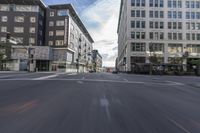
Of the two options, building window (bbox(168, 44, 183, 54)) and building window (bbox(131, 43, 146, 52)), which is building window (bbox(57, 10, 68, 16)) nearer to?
building window (bbox(131, 43, 146, 52))

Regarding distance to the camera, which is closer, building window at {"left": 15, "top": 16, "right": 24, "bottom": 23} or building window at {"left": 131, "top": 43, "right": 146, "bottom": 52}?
building window at {"left": 131, "top": 43, "right": 146, "bottom": 52}

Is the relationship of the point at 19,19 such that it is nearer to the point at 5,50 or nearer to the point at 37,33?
the point at 37,33

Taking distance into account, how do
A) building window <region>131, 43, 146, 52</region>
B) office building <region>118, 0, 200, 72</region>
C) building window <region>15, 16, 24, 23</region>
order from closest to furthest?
1. building window <region>131, 43, 146, 52</region>
2. office building <region>118, 0, 200, 72</region>
3. building window <region>15, 16, 24, 23</region>

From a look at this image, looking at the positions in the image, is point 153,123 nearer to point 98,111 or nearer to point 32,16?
point 98,111

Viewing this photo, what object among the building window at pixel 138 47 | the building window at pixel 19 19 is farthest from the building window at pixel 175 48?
the building window at pixel 19 19

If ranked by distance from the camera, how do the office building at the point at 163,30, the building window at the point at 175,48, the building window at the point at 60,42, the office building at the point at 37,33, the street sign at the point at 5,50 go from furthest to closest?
the building window at the point at 60,42 < the office building at the point at 37,33 < the building window at the point at 175,48 < the office building at the point at 163,30 < the street sign at the point at 5,50

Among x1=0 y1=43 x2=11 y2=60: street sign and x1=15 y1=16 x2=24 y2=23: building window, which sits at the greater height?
x1=15 y1=16 x2=24 y2=23: building window

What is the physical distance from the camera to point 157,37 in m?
67.6

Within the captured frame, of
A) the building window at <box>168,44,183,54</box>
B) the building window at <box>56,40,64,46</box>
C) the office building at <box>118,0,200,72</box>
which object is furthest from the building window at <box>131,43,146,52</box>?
the building window at <box>56,40,64,46</box>

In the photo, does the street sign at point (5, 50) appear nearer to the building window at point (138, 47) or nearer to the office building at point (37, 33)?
the office building at point (37, 33)

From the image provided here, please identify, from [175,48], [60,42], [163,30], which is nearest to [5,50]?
[60,42]

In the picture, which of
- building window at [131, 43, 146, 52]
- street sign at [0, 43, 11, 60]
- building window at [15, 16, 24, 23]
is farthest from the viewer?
building window at [15, 16, 24, 23]

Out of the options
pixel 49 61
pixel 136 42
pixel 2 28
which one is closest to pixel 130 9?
pixel 136 42

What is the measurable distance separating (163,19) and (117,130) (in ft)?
227
